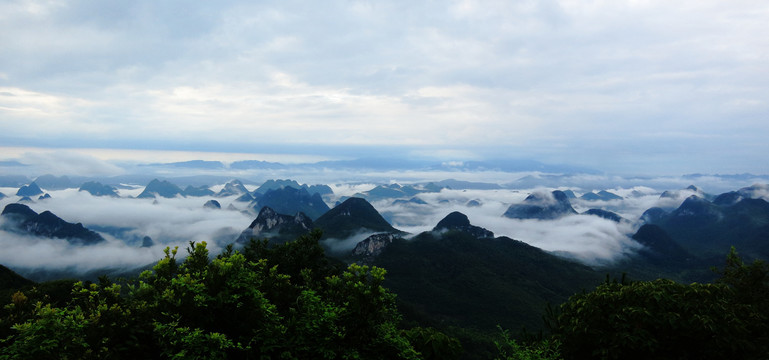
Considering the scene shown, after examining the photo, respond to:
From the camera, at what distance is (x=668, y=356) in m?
18.9

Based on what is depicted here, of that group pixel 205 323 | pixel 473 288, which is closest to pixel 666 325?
pixel 205 323

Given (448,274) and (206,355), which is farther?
(448,274)

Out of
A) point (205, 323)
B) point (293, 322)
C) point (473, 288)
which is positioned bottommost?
point (473, 288)

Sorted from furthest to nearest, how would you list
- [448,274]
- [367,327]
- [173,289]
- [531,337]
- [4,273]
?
[448,274] → [4,273] → [531,337] → [367,327] → [173,289]

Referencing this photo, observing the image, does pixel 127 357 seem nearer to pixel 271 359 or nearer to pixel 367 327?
pixel 271 359

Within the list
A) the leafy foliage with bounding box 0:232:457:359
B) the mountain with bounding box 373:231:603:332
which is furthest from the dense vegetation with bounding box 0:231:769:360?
the mountain with bounding box 373:231:603:332

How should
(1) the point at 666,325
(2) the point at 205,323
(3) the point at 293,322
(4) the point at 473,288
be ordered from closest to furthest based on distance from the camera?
1. (2) the point at 205,323
2. (3) the point at 293,322
3. (1) the point at 666,325
4. (4) the point at 473,288

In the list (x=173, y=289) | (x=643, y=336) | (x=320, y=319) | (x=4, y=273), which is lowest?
(x=4, y=273)

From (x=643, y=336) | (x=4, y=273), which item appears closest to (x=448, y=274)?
(x=4, y=273)

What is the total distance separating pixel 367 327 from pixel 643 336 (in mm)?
14350

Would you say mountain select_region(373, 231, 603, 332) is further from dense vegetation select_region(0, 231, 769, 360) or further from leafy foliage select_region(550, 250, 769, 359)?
dense vegetation select_region(0, 231, 769, 360)

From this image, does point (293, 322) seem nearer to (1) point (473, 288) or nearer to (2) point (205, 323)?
(2) point (205, 323)

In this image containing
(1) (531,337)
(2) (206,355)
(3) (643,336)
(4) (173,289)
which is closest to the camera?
(2) (206,355)

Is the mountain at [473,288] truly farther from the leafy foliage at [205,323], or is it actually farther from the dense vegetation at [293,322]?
the leafy foliage at [205,323]
